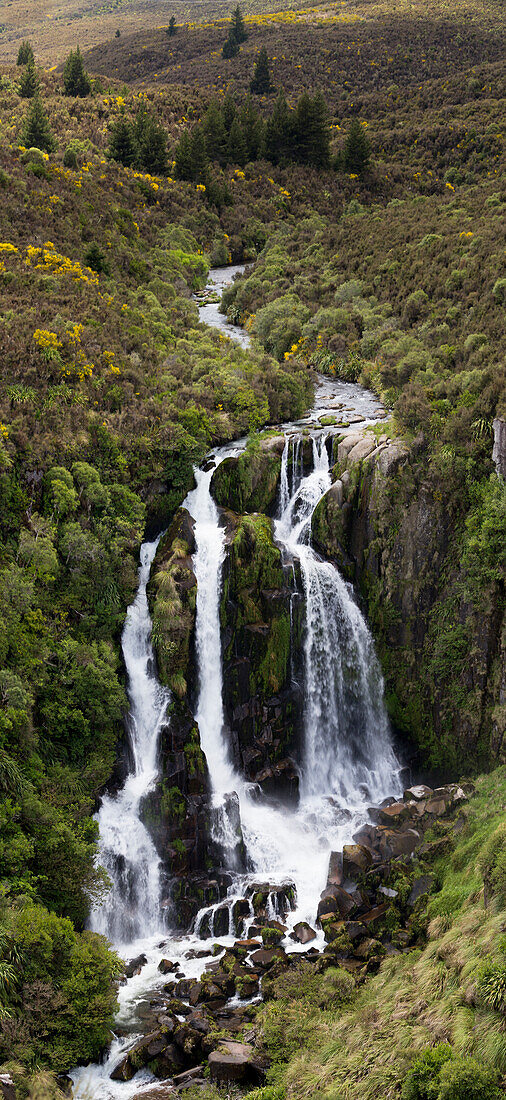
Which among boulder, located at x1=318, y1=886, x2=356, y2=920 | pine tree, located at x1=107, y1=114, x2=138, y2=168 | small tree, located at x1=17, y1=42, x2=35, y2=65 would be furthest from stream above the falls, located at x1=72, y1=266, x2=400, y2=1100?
small tree, located at x1=17, y1=42, x2=35, y2=65

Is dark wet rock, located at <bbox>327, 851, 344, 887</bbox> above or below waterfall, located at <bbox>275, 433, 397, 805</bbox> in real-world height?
below

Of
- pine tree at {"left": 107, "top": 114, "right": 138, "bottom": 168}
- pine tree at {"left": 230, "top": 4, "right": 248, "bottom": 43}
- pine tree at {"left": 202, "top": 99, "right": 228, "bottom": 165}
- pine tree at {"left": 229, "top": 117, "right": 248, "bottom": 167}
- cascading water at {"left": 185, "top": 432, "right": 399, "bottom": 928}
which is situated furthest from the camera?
pine tree at {"left": 230, "top": 4, "right": 248, "bottom": 43}

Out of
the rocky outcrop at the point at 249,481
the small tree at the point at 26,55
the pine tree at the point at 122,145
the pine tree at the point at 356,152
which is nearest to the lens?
the rocky outcrop at the point at 249,481

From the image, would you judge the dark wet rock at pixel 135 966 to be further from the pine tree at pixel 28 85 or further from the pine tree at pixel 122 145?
the pine tree at pixel 28 85

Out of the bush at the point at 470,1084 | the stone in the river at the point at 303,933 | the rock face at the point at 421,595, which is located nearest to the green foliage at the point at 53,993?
the stone in the river at the point at 303,933

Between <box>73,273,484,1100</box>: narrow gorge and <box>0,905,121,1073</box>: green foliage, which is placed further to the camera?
<box>73,273,484,1100</box>: narrow gorge

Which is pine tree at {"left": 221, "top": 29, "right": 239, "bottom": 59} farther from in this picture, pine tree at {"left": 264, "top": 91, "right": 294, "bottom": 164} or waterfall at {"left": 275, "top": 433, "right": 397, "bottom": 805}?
waterfall at {"left": 275, "top": 433, "right": 397, "bottom": 805}

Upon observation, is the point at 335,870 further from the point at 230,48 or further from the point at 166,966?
the point at 230,48
